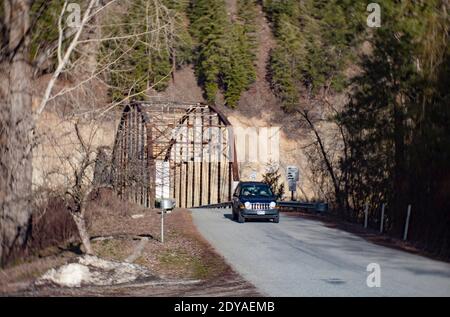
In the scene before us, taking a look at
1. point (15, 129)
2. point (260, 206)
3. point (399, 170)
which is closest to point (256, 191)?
point (260, 206)

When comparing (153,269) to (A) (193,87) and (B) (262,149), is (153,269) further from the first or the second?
(A) (193,87)

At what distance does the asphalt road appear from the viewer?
12039mm

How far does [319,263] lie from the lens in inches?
623

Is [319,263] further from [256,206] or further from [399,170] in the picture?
[256,206]

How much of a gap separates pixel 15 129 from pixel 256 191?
14236 mm

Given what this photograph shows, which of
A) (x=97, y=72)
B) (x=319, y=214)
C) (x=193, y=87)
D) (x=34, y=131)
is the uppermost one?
(x=193, y=87)

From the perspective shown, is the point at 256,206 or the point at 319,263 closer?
the point at 319,263

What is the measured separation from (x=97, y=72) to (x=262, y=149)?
169 ft

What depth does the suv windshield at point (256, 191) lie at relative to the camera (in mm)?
28539

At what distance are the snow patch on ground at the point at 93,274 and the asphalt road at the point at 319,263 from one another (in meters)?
2.31

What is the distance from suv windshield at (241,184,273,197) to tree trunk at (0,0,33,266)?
513 inches

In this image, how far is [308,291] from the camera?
11.7 meters
